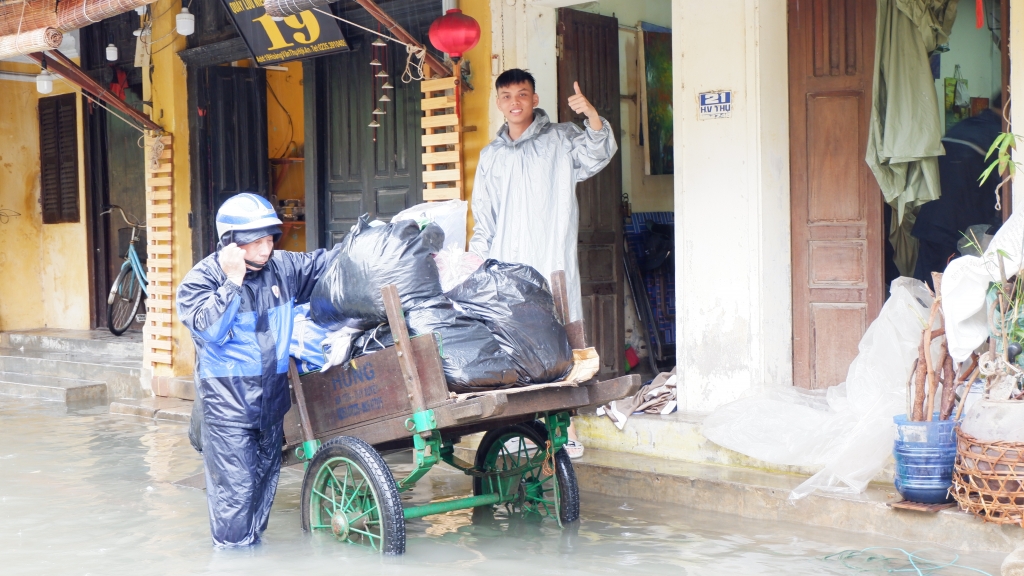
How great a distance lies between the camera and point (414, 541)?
526 cm

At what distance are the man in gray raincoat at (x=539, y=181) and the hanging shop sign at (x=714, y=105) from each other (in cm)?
55

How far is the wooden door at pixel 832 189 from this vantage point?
6438 millimetres

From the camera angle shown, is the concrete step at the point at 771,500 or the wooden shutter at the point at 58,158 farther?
the wooden shutter at the point at 58,158

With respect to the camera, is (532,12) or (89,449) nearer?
(532,12)

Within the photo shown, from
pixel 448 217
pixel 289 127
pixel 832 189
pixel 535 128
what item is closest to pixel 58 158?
pixel 289 127

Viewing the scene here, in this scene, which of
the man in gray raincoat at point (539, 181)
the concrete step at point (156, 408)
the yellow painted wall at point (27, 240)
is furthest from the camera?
the yellow painted wall at point (27, 240)

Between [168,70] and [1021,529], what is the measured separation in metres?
7.87

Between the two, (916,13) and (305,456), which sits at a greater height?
(916,13)

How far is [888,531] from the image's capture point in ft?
16.6

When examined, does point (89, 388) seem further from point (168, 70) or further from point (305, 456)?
point (305, 456)

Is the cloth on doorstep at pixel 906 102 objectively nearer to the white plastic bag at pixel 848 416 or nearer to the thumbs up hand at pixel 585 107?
the white plastic bag at pixel 848 416

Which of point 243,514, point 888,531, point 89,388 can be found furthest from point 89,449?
point 888,531

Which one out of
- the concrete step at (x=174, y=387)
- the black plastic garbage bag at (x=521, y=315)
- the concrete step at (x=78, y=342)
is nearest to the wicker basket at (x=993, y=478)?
the black plastic garbage bag at (x=521, y=315)

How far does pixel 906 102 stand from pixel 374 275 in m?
3.19
